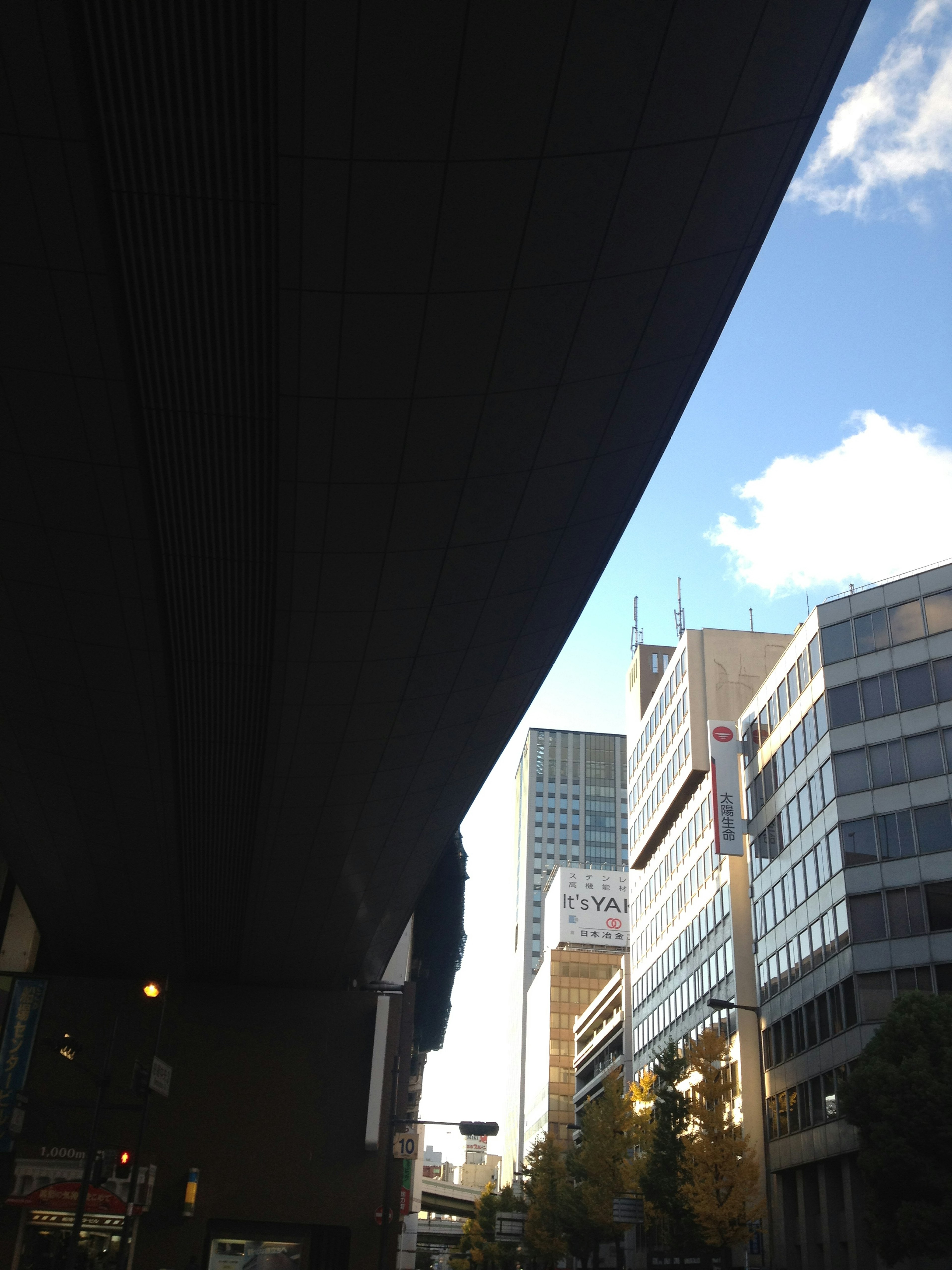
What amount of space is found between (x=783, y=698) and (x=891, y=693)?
7386 millimetres

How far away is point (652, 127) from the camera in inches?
309

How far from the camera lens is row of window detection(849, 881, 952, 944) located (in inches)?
1272

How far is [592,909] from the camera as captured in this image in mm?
110000

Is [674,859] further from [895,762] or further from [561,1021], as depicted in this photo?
[561,1021]

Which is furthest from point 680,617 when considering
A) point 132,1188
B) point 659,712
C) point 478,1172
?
point 478,1172

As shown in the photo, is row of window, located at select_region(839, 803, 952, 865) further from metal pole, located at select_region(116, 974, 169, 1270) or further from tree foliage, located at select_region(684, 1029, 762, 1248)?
metal pole, located at select_region(116, 974, 169, 1270)

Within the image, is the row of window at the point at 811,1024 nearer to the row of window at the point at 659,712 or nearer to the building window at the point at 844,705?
the building window at the point at 844,705

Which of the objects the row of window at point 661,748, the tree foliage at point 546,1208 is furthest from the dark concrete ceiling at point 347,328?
the row of window at point 661,748

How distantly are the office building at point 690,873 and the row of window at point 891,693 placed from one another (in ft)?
37.0

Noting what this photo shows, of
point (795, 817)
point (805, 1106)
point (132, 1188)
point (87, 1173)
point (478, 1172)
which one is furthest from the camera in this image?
point (478, 1172)

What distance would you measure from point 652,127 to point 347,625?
724 centimetres

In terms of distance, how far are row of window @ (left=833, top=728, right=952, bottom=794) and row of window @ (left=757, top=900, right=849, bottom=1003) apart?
4.17 m

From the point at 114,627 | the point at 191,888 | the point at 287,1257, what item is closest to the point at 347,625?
the point at 114,627

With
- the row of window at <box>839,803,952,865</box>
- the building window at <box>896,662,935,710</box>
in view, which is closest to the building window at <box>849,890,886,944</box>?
the row of window at <box>839,803,952,865</box>
